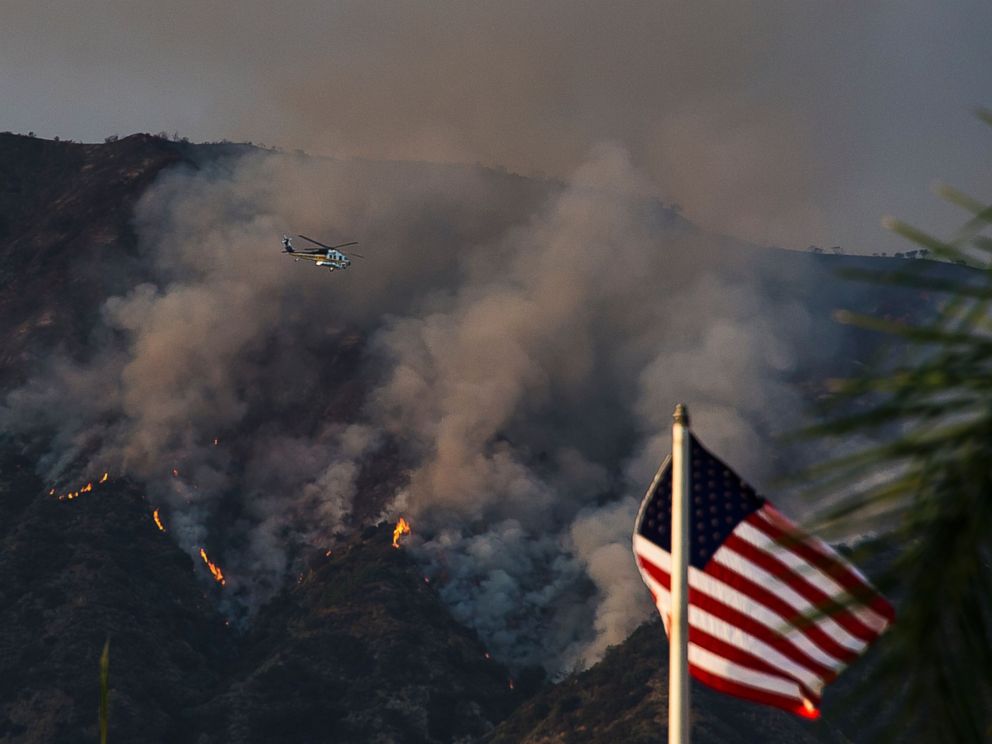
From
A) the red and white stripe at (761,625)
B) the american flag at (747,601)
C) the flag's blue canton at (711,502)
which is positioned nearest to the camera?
the red and white stripe at (761,625)

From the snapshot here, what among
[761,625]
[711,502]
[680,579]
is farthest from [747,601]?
[711,502]

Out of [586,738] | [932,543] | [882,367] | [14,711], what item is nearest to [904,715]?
[932,543]

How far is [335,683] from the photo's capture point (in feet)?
626

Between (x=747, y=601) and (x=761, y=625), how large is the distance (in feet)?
0.76

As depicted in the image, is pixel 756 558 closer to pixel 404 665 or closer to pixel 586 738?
pixel 586 738

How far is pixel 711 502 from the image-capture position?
13922mm

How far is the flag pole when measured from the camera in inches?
516

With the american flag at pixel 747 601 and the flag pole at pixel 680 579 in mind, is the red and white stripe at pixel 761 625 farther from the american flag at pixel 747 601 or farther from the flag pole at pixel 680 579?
the flag pole at pixel 680 579

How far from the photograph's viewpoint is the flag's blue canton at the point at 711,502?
13.8 metres

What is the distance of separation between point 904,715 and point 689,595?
413 inches

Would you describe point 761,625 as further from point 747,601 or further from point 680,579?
point 680,579

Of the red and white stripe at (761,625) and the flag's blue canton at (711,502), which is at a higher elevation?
the flag's blue canton at (711,502)

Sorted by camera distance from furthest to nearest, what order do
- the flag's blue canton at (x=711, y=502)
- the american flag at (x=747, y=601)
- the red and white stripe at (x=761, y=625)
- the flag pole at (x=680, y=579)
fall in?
the flag's blue canton at (x=711, y=502), the flag pole at (x=680, y=579), the american flag at (x=747, y=601), the red and white stripe at (x=761, y=625)

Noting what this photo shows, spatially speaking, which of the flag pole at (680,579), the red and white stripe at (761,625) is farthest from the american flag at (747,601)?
the flag pole at (680,579)
